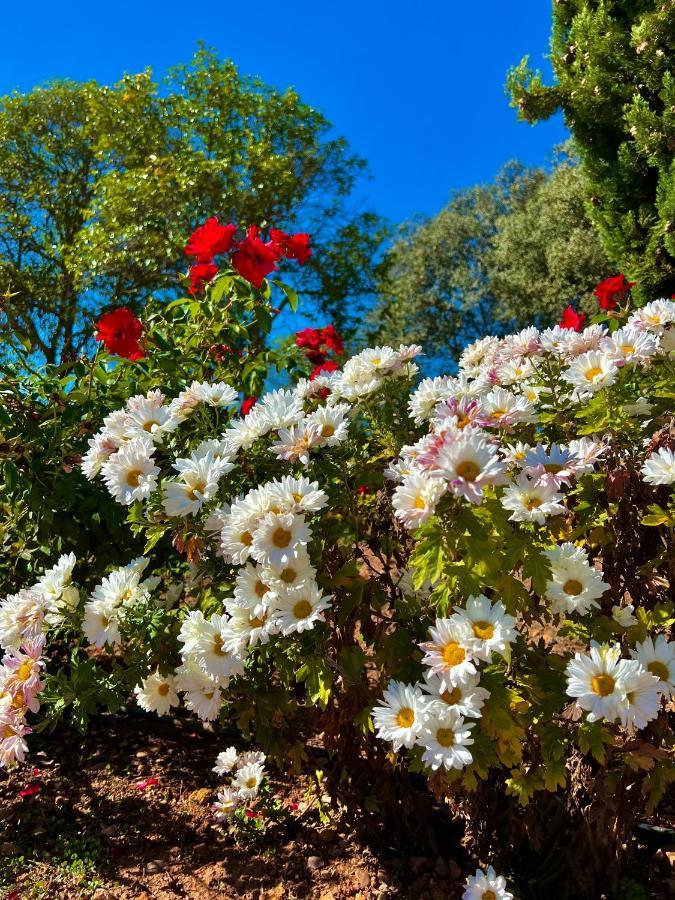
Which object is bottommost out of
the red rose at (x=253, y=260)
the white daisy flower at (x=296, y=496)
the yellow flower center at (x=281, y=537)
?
the yellow flower center at (x=281, y=537)

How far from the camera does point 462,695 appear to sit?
5.23ft

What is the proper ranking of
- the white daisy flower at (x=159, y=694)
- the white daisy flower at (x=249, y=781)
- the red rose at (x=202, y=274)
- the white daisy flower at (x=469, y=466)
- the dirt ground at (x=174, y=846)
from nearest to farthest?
the white daisy flower at (x=469, y=466) < the white daisy flower at (x=159, y=694) < the dirt ground at (x=174, y=846) < the white daisy flower at (x=249, y=781) < the red rose at (x=202, y=274)

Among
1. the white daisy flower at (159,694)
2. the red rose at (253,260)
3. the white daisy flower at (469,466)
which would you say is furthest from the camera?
the red rose at (253,260)

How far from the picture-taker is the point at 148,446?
78.0 inches

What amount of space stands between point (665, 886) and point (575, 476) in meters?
1.38

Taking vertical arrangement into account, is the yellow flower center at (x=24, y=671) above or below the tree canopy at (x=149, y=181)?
below

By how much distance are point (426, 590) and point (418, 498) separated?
59 centimetres

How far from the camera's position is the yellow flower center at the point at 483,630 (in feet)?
5.12

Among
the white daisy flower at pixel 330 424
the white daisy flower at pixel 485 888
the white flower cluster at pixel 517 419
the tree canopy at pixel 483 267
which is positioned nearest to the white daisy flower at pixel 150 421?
the white daisy flower at pixel 330 424

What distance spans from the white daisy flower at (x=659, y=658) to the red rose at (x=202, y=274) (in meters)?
2.35

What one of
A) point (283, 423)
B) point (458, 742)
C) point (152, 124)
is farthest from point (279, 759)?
point (152, 124)

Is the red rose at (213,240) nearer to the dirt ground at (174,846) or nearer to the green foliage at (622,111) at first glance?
the dirt ground at (174,846)

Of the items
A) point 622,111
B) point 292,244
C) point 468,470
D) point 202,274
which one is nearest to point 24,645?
point 468,470

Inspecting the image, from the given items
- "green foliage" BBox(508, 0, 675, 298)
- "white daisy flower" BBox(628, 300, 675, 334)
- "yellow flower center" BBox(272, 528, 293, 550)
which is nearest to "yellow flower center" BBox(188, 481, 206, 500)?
"yellow flower center" BBox(272, 528, 293, 550)
